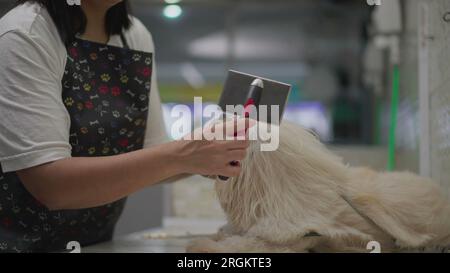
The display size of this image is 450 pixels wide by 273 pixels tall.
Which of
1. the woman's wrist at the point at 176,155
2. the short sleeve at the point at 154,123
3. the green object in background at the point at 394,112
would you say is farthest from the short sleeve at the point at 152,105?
the green object in background at the point at 394,112

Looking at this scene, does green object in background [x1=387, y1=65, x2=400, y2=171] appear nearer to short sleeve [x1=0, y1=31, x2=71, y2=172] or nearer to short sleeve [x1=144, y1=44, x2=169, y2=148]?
short sleeve [x1=144, y1=44, x2=169, y2=148]

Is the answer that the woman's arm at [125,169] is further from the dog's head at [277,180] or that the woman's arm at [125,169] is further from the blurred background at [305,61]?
the blurred background at [305,61]

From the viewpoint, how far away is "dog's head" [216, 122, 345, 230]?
867 mm

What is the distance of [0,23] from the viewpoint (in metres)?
0.91

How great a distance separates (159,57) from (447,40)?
3631mm

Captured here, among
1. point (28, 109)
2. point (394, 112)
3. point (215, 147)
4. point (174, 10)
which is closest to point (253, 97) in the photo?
point (215, 147)

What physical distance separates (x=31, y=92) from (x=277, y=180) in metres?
0.42

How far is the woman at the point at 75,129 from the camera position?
0.80 m

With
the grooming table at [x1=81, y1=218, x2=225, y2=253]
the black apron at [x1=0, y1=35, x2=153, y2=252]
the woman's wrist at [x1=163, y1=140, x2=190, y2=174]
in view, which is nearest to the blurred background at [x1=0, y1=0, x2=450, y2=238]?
the grooming table at [x1=81, y1=218, x2=225, y2=253]

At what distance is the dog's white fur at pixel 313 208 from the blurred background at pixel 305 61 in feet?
2.52

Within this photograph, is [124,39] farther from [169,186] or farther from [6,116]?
[169,186]

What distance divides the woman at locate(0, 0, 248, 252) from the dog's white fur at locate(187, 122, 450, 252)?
0.10 meters

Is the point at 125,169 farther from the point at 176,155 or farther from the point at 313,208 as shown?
the point at 313,208
